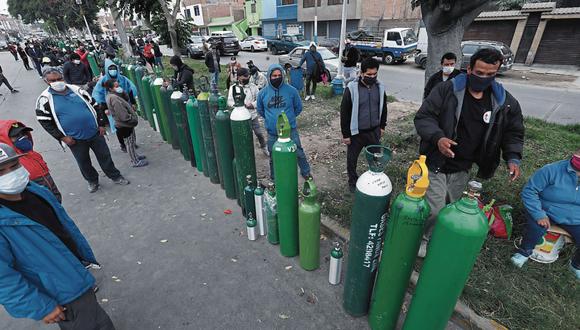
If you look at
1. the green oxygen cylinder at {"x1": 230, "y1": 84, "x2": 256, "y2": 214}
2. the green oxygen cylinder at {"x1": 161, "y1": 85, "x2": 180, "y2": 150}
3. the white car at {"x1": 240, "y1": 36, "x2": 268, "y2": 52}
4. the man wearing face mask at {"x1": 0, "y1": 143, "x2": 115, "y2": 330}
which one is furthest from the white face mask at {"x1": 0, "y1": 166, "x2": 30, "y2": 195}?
the white car at {"x1": 240, "y1": 36, "x2": 268, "y2": 52}

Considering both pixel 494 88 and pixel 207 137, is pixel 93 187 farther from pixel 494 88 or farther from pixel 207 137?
pixel 494 88

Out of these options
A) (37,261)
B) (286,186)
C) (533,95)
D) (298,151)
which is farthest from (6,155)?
(533,95)

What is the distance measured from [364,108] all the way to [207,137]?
2417mm

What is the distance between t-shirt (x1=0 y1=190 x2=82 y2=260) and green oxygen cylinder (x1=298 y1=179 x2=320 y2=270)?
1.98 meters

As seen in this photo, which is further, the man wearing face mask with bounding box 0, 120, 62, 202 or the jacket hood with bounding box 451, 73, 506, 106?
the man wearing face mask with bounding box 0, 120, 62, 202

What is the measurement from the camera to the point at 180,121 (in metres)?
5.47

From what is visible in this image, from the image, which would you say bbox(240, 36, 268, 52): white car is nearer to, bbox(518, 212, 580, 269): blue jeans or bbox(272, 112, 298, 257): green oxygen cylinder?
bbox(272, 112, 298, 257): green oxygen cylinder

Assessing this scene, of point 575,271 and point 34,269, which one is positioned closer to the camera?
point 34,269

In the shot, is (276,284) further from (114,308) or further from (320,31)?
(320,31)

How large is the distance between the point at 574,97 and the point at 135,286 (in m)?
14.4

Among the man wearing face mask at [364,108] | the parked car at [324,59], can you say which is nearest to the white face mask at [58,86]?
the man wearing face mask at [364,108]

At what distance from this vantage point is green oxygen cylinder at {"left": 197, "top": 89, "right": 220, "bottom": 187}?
4.43 meters

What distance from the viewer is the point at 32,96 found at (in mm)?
12398

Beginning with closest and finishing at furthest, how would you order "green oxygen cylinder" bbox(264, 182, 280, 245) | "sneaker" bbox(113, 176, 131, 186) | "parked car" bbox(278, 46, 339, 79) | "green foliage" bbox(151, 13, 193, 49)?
"green oxygen cylinder" bbox(264, 182, 280, 245) → "sneaker" bbox(113, 176, 131, 186) → "parked car" bbox(278, 46, 339, 79) → "green foliage" bbox(151, 13, 193, 49)
